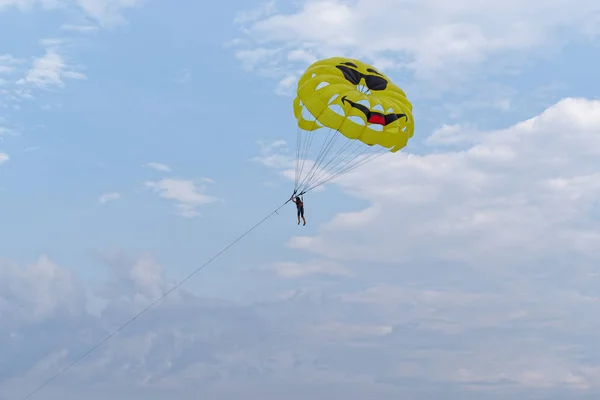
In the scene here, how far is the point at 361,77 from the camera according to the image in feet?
161

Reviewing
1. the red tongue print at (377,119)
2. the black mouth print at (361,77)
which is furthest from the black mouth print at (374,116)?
the black mouth print at (361,77)

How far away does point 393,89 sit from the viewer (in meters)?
49.6

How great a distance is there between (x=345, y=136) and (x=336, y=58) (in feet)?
17.7

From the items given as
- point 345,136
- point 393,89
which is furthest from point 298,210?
point 393,89

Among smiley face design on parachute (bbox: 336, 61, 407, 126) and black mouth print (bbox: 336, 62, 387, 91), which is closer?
smiley face design on parachute (bbox: 336, 61, 407, 126)

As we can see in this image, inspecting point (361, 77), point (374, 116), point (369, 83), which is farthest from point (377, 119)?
point (361, 77)

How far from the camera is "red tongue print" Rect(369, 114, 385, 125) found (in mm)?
47219

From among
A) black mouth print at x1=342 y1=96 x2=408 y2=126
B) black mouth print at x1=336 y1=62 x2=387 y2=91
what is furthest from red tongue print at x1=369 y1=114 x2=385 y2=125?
black mouth print at x1=336 y1=62 x2=387 y2=91

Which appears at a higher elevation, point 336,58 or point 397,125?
point 336,58

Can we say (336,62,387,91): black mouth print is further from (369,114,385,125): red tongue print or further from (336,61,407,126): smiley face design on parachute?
(369,114,385,125): red tongue print

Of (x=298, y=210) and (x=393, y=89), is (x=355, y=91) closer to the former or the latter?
(x=393, y=89)

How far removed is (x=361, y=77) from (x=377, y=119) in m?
3.21

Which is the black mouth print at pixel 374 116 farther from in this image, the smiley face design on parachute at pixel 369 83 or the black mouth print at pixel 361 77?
the black mouth print at pixel 361 77

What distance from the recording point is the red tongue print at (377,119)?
47219 millimetres
